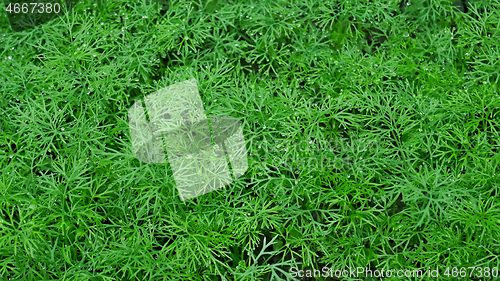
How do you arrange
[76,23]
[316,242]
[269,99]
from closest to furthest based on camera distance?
[316,242] → [269,99] → [76,23]

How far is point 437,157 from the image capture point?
7.41 ft

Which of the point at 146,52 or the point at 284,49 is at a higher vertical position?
the point at 146,52

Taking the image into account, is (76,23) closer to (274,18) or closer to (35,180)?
Answer: (35,180)

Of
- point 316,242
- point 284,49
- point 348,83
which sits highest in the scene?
point 284,49

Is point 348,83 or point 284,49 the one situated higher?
point 284,49

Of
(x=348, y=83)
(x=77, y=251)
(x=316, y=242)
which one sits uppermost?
(x=348, y=83)

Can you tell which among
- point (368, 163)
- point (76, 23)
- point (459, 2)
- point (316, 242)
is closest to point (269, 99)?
point (368, 163)

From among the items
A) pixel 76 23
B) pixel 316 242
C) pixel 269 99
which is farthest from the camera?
pixel 76 23

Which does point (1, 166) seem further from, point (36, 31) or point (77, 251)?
point (36, 31)

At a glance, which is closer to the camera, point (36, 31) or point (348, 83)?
point (348, 83)

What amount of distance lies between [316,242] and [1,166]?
1.55 metres

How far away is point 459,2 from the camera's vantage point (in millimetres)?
2564

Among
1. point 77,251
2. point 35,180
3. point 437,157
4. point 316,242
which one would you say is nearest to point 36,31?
point 35,180

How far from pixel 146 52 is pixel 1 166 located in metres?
0.90
